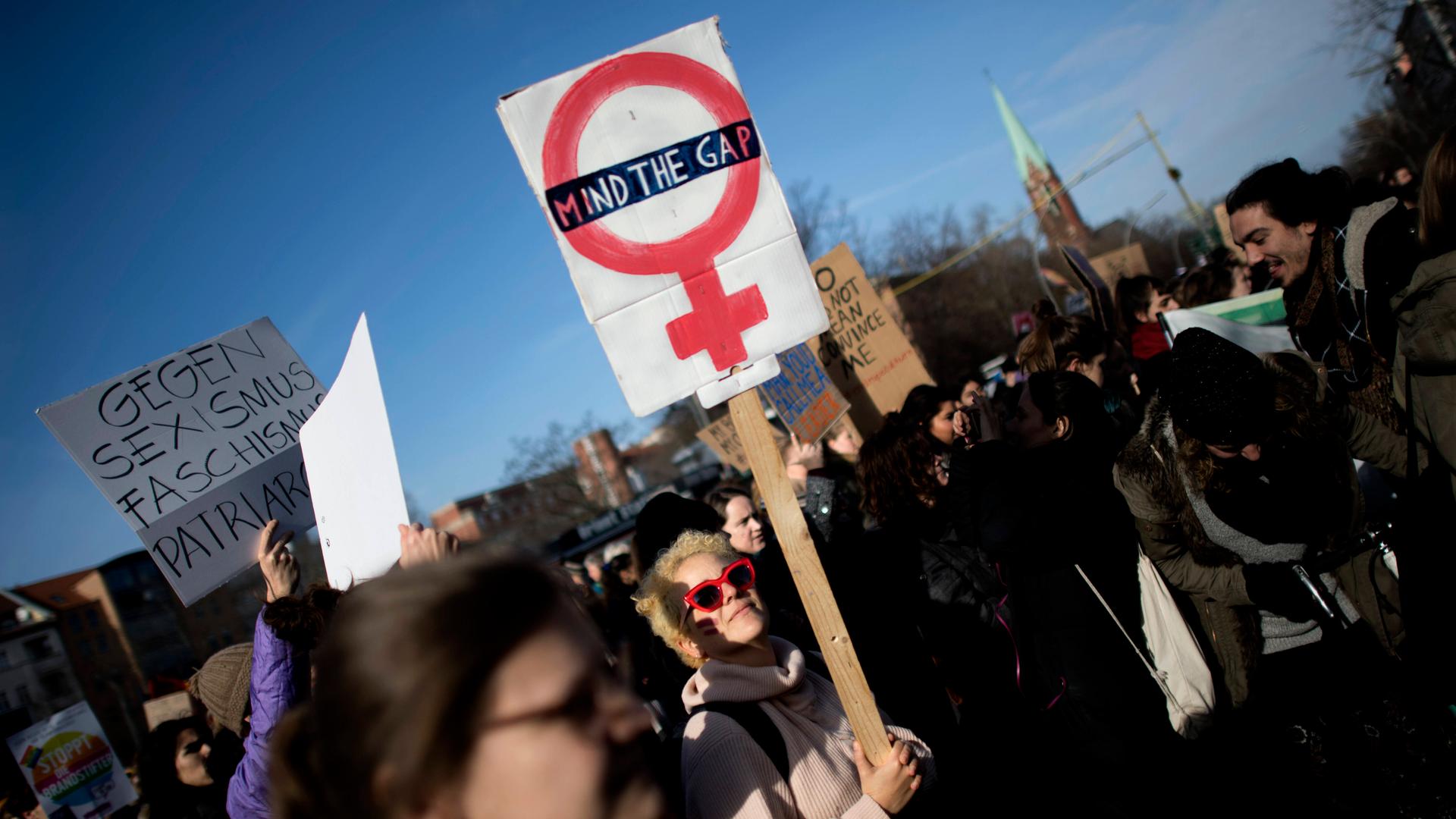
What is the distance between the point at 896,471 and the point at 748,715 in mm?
1988

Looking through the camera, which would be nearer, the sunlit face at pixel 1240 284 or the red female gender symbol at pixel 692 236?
the red female gender symbol at pixel 692 236

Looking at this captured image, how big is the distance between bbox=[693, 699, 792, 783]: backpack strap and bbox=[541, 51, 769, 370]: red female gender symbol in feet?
2.89

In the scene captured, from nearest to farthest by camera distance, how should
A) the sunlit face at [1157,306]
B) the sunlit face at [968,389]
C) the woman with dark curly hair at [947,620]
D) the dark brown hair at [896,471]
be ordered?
the woman with dark curly hair at [947,620], the dark brown hair at [896,471], the sunlit face at [968,389], the sunlit face at [1157,306]

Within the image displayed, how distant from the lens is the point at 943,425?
14.0ft

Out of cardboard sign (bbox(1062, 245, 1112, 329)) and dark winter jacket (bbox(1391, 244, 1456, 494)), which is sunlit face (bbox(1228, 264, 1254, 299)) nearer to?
cardboard sign (bbox(1062, 245, 1112, 329))

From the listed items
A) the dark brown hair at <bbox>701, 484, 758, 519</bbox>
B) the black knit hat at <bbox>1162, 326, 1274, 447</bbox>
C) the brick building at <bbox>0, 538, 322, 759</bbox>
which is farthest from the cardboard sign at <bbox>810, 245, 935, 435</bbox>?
the brick building at <bbox>0, 538, 322, 759</bbox>

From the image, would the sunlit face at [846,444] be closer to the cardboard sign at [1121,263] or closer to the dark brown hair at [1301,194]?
the dark brown hair at [1301,194]

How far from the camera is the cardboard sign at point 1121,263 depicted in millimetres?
11094

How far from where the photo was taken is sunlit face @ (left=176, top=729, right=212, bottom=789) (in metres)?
3.81

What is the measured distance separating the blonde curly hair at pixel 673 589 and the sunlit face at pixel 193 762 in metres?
2.87

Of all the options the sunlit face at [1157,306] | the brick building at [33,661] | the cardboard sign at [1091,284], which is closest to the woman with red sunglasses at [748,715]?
the cardboard sign at [1091,284]

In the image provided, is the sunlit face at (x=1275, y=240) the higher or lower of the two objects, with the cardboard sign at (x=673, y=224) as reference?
lower

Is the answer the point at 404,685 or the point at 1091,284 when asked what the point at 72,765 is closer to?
the point at 404,685

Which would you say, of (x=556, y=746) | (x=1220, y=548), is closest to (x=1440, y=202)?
(x=1220, y=548)
